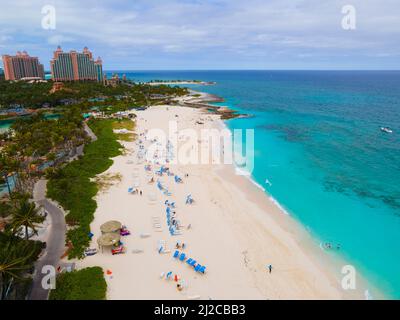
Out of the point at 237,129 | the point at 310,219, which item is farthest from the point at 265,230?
the point at 237,129

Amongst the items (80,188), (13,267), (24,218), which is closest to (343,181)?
(80,188)

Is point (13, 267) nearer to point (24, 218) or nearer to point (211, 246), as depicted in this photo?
point (24, 218)

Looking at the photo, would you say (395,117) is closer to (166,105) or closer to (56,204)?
(166,105)

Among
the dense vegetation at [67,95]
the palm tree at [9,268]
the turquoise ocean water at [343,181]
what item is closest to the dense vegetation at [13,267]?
the palm tree at [9,268]

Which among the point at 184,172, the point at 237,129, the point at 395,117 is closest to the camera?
the point at 184,172

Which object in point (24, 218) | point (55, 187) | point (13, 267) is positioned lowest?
point (55, 187)

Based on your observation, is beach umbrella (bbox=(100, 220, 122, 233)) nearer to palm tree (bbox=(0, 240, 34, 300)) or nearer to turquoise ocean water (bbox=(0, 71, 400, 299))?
palm tree (bbox=(0, 240, 34, 300))
